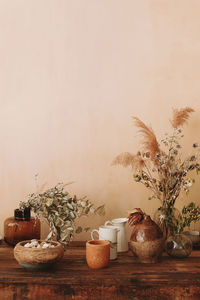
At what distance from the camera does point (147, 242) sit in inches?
58.0

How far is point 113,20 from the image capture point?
1935 mm

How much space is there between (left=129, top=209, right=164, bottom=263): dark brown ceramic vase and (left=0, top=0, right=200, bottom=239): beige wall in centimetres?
39

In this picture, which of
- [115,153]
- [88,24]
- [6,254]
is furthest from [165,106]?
[6,254]

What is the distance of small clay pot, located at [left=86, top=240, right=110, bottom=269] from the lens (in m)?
1.40

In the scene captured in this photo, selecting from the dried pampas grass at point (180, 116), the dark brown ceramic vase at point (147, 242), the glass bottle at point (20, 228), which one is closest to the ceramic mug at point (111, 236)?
the dark brown ceramic vase at point (147, 242)

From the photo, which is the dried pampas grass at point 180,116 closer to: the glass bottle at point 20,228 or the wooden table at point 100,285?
the wooden table at point 100,285

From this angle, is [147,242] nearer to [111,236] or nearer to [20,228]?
[111,236]

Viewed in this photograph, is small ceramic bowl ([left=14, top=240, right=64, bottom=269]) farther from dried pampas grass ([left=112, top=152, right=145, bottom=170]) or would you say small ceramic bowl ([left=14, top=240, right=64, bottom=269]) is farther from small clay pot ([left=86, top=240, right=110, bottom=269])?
dried pampas grass ([left=112, top=152, right=145, bottom=170])

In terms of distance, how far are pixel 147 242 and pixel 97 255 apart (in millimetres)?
233

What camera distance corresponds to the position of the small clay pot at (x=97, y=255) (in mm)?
Result: 1404

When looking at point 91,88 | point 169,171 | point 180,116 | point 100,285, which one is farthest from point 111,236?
point 91,88

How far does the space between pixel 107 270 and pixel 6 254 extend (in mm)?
529

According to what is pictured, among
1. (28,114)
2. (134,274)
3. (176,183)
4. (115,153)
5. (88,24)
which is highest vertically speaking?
(88,24)

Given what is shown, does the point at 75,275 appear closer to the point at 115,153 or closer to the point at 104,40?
the point at 115,153
